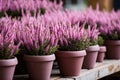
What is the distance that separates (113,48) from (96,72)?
591 millimetres

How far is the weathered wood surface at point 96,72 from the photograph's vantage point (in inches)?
85.2

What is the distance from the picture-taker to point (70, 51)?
7.18ft

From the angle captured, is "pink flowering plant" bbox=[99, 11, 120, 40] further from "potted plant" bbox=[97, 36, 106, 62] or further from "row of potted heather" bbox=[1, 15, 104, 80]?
"row of potted heather" bbox=[1, 15, 104, 80]

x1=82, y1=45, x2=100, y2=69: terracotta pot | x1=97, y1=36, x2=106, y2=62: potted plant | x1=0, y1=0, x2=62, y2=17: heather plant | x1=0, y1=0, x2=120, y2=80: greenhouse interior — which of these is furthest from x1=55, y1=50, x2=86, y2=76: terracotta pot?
x1=0, y1=0, x2=62, y2=17: heather plant

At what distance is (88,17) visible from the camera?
2.96 meters

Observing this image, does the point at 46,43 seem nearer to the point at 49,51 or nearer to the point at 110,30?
the point at 49,51

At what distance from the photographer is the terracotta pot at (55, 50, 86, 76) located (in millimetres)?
2176

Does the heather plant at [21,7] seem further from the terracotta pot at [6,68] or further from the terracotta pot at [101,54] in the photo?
the terracotta pot at [6,68]

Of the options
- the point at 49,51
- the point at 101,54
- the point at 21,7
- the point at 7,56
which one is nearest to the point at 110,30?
the point at 101,54

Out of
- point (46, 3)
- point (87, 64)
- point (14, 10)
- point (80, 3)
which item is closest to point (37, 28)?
point (87, 64)

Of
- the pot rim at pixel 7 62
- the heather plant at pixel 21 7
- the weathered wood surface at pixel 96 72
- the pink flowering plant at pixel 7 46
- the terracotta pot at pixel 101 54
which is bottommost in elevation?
the weathered wood surface at pixel 96 72

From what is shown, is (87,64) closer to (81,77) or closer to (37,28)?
(81,77)

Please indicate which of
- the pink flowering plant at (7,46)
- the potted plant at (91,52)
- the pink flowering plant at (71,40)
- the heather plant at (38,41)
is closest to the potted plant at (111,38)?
the potted plant at (91,52)

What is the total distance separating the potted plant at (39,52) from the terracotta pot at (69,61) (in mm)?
156
